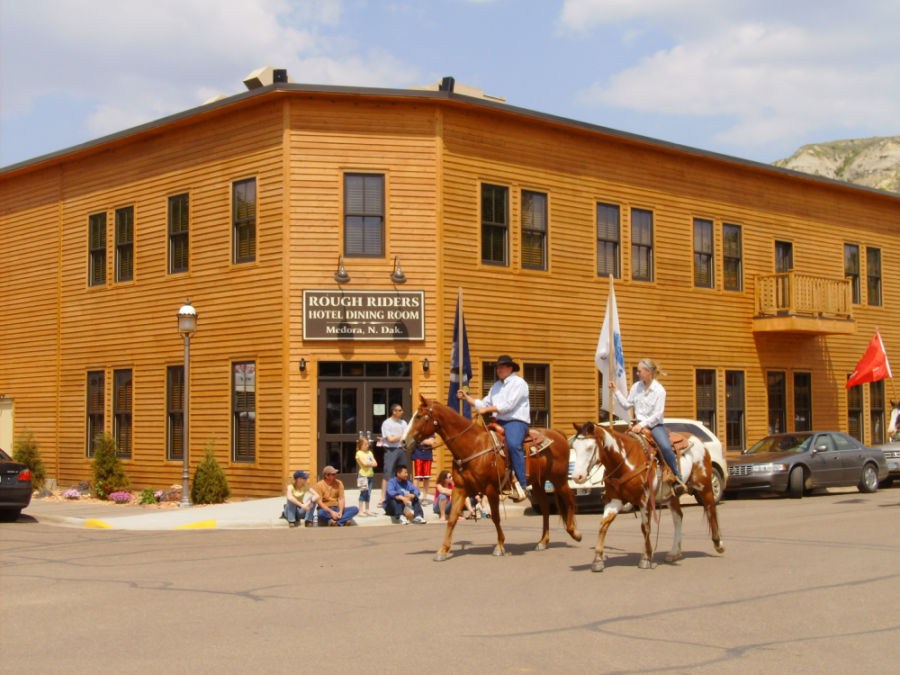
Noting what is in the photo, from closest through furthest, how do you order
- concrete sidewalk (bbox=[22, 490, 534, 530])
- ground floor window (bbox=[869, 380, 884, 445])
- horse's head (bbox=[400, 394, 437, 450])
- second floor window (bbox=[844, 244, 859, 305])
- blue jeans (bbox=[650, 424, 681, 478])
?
1. blue jeans (bbox=[650, 424, 681, 478])
2. horse's head (bbox=[400, 394, 437, 450])
3. concrete sidewalk (bbox=[22, 490, 534, 530])
4. second floor window (bbox=[844, 244, 859, 305])
5. ground floor window (bbox=[869, 380, 884, 445])

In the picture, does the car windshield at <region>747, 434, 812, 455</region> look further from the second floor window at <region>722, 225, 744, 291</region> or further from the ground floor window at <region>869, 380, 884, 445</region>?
the ground floor window at <region>869, 380, 884, 445</region>

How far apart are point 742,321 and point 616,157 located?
6526 millimetres

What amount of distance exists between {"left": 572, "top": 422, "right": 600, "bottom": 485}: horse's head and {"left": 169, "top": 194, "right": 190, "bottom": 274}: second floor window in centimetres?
1506

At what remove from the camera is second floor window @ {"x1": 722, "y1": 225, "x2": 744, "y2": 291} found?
28.2 m

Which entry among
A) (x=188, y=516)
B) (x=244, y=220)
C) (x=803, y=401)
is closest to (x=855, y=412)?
(x=803, y=401)

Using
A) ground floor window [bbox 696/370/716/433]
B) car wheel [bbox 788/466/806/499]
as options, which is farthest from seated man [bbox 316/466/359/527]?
ground floor window [bbox 696/370/716/433]

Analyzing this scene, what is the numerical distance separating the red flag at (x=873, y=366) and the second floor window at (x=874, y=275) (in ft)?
12.7

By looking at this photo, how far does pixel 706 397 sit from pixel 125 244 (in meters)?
16.0

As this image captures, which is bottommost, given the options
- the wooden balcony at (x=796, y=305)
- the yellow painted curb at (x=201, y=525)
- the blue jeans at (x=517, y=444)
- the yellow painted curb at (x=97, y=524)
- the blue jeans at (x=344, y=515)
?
the yellow painted curb at (x=97, y=524)

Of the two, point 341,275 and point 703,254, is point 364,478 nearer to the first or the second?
point 341,275

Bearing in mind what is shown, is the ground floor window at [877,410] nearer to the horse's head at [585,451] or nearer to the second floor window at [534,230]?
the second floor window at [534,230]

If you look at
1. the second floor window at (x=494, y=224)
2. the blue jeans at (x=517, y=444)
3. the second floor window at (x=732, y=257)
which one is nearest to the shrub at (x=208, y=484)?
the second floor window at (x=494, y=224)

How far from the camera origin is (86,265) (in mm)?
26219

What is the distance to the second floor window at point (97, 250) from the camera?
2588 cm
